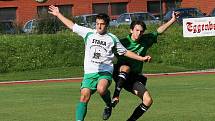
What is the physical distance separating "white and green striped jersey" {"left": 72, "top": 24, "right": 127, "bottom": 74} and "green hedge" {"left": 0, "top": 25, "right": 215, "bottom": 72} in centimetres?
2030

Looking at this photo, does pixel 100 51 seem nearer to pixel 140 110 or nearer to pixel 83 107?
pixel 83 107

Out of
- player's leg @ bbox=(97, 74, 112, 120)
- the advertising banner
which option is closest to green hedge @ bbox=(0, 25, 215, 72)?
the advertising banner

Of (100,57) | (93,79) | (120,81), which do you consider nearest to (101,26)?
(100,57)

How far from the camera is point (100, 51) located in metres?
10.9

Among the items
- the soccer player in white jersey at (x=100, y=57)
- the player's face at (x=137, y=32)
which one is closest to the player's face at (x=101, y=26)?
the soccer player in white jersey at (x=100, y=57)

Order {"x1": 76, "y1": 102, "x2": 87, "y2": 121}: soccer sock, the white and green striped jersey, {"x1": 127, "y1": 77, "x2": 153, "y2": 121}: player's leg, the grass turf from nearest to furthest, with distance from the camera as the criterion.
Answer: {"x1": 76, "y1": 102, "x2": 87, "y2": 121}: soccer sock, the white and green striped jersey, {"x1": 127, "y1": 77, "x2": 153, "y2": 121}: player's leg, the grass turf

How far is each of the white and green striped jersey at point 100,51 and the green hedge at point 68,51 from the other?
20300mm

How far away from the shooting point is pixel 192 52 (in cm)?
3269

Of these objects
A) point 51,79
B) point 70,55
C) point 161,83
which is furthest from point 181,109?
point 70,55

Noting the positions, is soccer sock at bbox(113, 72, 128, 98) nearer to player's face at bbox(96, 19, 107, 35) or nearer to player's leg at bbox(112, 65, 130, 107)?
player's leg at bbox(112, 65, 130, 107)

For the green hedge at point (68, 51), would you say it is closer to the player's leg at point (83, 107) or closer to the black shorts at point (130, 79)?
the black shorts at point (130, 79)

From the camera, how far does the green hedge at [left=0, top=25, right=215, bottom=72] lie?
1248 inches

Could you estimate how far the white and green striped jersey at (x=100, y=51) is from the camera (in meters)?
10.9

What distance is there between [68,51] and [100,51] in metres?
21.8
